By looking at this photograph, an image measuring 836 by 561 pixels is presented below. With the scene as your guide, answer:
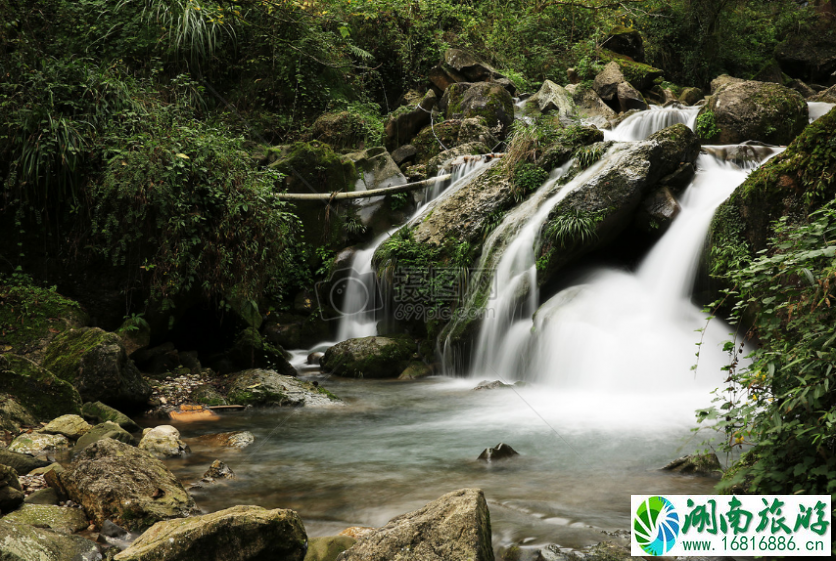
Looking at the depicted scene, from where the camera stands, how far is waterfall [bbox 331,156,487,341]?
1025 cm

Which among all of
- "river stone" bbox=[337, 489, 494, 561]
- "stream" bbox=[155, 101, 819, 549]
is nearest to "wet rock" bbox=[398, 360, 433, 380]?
"stream" bbox=[155, 101, 819, 549]

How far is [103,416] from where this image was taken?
16.5 feet

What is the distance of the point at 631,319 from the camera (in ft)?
25.2

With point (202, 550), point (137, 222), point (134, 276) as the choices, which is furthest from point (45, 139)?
point (202, 550)

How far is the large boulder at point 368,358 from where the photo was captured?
28.3 feet

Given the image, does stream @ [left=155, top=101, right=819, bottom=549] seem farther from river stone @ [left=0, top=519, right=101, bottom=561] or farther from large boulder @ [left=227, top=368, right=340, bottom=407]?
river stone @ [left=0, top=519, right=101, bottom=561]

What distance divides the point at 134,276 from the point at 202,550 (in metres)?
5.32

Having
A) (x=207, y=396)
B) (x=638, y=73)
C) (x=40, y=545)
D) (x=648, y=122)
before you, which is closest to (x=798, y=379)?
(x=40, y=545)

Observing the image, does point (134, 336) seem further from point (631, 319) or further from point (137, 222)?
point (631, 319)

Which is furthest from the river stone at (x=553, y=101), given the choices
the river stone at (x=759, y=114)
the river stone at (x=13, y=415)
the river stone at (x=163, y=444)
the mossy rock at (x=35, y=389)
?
the river stone at (x=13, y=415)

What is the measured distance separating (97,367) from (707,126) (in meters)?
11.6

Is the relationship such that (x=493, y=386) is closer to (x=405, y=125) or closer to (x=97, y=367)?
(x=97, y=367)

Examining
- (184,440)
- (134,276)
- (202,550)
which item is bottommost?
(184,440)

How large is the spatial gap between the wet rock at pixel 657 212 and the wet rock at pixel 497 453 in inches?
213
